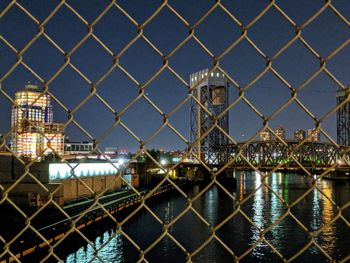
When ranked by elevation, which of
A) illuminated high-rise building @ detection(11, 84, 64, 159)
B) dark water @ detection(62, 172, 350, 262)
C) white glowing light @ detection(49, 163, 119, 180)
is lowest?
dark water @ detection(62, 172, 350, 262)

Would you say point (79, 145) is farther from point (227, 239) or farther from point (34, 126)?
point (34, 126)

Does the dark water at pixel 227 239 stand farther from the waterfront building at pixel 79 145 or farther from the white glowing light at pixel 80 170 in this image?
the white glowing light at pixel 80 170

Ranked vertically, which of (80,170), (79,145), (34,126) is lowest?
(34,126)

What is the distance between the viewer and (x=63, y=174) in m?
20.5

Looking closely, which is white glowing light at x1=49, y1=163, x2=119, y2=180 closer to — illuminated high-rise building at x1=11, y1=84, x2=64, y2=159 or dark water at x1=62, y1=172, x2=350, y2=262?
dark water at x1=62, y1=172, x2=350, y2=262

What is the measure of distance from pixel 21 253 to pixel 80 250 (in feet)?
14.6

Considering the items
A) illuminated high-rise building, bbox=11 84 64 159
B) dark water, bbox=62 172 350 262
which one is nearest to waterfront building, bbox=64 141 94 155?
illuminated high-rise building, bbox=11 84 64 159

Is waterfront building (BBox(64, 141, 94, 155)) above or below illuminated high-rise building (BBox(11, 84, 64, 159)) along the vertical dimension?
above

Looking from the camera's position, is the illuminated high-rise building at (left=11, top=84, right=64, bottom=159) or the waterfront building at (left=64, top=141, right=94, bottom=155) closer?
the illuminated high-rise building at (left=11, top=84, right=64, bottom=159)

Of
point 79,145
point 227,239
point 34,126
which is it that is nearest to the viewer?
point 34,126

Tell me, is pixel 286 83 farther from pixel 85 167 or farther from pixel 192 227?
pixel 85 167

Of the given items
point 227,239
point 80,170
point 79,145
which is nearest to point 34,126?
point 227,239

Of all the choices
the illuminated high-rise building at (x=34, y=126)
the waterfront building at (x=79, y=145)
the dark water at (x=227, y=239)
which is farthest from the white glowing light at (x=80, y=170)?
the illuminated high-rise building at (x=34, y=126)

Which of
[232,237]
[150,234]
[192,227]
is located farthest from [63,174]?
[232,237]
